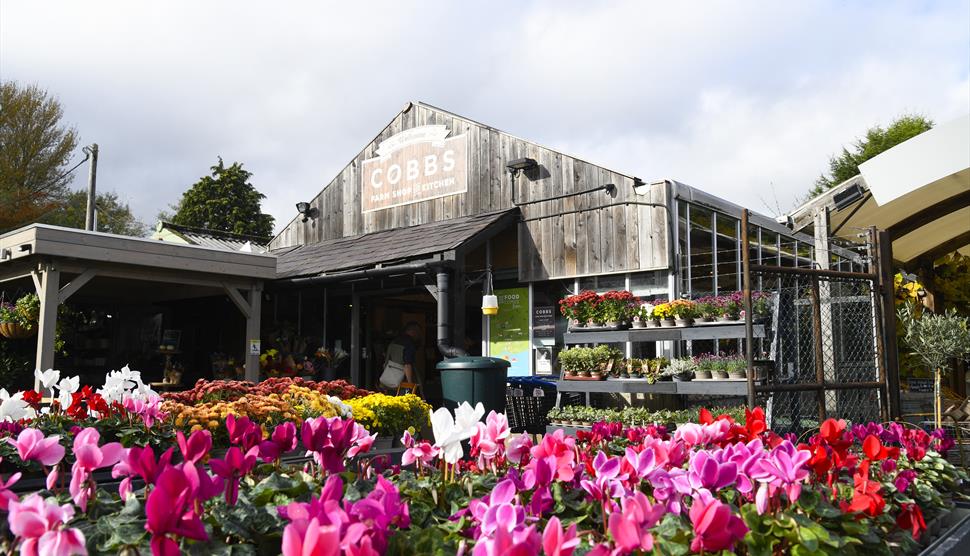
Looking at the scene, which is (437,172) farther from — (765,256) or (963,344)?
(963,344)

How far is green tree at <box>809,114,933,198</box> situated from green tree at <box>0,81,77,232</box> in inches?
1098

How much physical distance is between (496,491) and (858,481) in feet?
3.58

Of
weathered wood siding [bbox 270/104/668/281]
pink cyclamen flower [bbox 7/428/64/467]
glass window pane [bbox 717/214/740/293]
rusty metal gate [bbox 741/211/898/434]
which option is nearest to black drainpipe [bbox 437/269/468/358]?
weathered wood siding [bbox 270/104/668/281]

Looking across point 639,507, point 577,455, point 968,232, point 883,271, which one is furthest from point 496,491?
point 968,232

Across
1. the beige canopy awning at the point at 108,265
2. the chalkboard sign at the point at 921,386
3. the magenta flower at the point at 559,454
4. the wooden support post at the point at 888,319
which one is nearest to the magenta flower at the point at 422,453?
the magenta flower at the point at 559,454

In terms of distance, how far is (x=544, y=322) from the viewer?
1072cm

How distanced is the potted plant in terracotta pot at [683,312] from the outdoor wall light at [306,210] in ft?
29.5

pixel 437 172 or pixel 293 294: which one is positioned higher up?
pixel 437 172

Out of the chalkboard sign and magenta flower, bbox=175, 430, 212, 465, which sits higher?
magenta flower, bbox=175, 430, 212, 465

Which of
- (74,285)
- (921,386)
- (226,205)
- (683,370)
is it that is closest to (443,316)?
(683,370)

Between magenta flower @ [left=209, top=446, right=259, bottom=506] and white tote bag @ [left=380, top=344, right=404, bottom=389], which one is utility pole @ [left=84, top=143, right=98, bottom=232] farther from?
magenta flower @ [left=209, top=446, right=259, bottom=506]

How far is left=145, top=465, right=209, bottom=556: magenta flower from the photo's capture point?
1.21 m

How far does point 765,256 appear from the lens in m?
11.3

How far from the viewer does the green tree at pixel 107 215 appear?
28.5 metres
